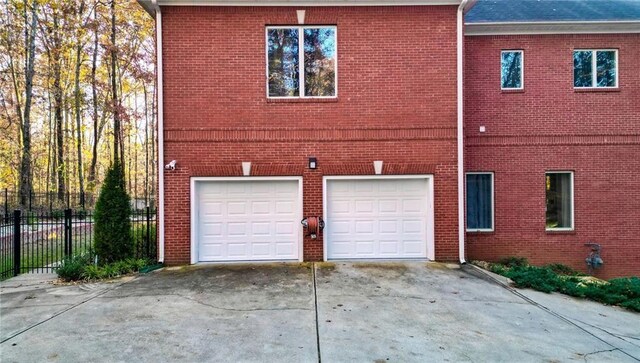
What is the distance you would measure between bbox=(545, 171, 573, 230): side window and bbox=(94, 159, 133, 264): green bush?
1069cm

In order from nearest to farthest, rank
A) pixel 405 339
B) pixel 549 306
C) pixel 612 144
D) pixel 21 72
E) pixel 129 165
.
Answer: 1. pixel 405 339
2. pixel 549 306
3. pixel 612 144
4. pixel 21 72
5. pixel 129 165

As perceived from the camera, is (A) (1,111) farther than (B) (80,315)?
Yes

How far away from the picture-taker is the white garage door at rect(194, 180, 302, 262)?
782cm

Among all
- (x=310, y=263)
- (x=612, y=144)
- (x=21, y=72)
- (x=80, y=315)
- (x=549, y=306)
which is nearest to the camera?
(x=80, y=315)

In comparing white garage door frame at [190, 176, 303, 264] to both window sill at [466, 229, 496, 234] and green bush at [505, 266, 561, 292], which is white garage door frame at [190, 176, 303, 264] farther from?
window sill at [466, 229, 496, 234]

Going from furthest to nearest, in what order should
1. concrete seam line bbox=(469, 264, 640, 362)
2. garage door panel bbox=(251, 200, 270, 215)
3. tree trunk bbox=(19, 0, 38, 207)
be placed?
tree trunk bbox=(19, 0, 38, 207), garage door panel bbox=(251, 200, 270, 215), concrete seam line bbox=(469, 264, 640, 362)

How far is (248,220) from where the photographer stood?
7852 millimetres

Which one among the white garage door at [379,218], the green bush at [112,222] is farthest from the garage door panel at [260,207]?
the green bush at [112,222]

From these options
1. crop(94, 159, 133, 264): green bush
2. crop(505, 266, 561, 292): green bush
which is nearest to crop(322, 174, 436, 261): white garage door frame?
crop(505, 266, 561, 292): green bush

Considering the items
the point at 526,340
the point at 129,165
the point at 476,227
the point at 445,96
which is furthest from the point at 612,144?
the point at 129,165

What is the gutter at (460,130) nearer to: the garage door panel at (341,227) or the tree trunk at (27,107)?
the garage door panel at (341,227)

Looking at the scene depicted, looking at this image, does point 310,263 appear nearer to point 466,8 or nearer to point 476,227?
point 476,227

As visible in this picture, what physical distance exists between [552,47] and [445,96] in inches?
154

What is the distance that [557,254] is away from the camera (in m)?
9.02
